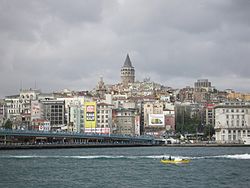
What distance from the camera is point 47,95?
569ft

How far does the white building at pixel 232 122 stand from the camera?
12769cm

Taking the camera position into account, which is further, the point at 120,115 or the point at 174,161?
the point at 120,115

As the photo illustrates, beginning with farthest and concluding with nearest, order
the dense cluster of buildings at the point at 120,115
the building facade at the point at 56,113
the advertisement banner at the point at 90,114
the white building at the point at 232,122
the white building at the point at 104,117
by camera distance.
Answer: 1. the building facade at the point at 56,113
2. the white building at the point at 104,117
3. the advertisement banner at the point at 90,114
4. the dense cluster of buildings at the point at 120,115
5. the white building at the point at 232,122

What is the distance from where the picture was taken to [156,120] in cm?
15262

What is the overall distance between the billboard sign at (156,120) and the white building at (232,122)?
22920 mm

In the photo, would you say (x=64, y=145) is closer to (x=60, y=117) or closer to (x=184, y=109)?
(x=60, y=117)

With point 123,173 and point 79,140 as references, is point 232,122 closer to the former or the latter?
point 79,140

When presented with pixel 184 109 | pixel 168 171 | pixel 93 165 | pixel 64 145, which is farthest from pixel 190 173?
pixel 184 109

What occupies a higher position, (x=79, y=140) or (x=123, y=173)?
(x=79, y=140)

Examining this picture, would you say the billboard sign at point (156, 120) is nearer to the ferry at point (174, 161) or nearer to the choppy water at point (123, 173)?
the choppy water at point (123, 173)

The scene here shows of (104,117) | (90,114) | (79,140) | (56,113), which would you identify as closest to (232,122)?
(79,140)

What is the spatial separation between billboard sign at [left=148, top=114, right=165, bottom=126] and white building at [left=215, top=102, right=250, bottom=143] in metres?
22.9

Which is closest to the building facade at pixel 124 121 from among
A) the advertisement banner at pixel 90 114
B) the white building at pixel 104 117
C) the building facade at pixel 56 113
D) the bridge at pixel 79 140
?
the white building at pixel 104 117

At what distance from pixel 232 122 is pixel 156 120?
26.8m
